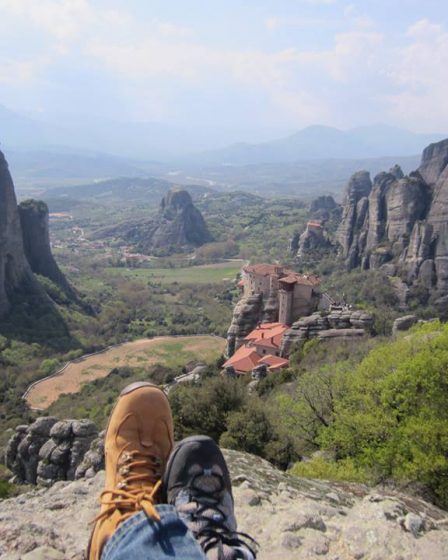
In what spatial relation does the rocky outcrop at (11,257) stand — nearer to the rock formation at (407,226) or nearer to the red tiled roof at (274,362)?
the red tiled roof at (274,362)

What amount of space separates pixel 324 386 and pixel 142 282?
3604 inches

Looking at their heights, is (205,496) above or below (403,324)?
above

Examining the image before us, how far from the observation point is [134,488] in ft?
14.2

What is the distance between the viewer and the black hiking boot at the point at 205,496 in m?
3.55

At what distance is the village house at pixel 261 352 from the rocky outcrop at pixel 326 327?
0.96 m

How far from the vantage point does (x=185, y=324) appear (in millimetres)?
73000

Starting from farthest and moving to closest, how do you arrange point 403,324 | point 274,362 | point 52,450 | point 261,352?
point 261,352 → point 274,362 → point 403,324 → point 52,450

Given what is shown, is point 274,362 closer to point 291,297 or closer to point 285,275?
point 291,297

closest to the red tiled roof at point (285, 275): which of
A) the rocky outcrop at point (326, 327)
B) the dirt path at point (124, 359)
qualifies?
the rocky outcrop at point (326, 327)

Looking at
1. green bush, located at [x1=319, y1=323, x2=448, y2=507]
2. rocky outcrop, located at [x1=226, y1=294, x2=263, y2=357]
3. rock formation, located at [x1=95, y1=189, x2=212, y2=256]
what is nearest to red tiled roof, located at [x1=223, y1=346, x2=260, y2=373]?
rocky outcrop, located at [x1=226, y1=294, x2=263, y2=357]

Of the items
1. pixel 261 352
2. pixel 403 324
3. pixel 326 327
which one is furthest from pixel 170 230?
pixel 403 324

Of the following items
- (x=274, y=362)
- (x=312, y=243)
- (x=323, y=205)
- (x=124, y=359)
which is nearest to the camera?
(x=274, y=362)

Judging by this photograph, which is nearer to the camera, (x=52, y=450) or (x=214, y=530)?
(x=214, y=530)

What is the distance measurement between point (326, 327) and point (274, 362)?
15.1 ft
